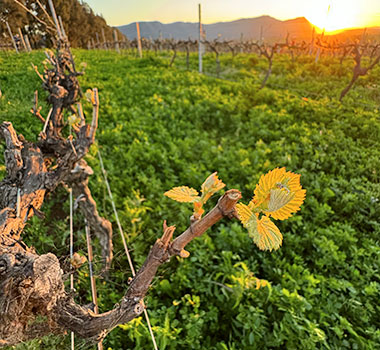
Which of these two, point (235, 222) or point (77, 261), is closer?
point (77, 261)

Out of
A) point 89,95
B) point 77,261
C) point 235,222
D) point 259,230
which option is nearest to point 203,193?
point 259,230

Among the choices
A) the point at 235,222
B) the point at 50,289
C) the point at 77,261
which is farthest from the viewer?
the point at 235,222

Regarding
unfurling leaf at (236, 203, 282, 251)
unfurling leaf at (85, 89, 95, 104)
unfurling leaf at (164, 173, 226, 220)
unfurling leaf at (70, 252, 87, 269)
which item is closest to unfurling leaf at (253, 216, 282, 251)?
unfurling leaf at (236, 203, 282, 251)

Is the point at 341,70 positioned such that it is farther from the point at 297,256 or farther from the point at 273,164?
the point at 297,256

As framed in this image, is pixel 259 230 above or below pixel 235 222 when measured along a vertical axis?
above

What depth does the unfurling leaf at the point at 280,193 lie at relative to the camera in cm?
51

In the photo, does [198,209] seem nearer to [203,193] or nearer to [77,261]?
[203,193]

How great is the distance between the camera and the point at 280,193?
509mm

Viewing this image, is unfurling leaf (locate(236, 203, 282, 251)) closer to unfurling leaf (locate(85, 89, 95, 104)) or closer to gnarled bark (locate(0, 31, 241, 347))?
gnarled bark (locate(0, 31, 241, 347))

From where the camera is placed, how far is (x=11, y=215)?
1.33 m

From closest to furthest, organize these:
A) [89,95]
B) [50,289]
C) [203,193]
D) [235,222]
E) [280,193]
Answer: [280,193]
[203,193]
[50,289]
[89,95]
[235,222]

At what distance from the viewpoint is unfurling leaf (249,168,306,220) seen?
19.9 inches

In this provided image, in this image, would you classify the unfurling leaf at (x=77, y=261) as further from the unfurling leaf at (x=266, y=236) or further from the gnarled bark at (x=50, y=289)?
the unfurling leaf at (x=266, y=236)

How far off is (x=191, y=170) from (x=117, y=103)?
15.7ft
